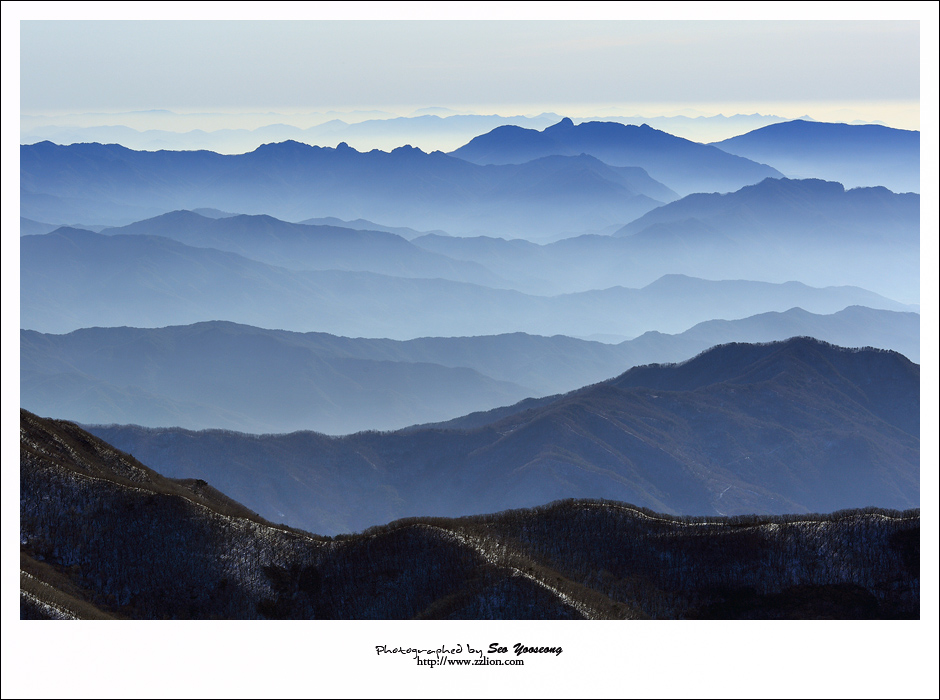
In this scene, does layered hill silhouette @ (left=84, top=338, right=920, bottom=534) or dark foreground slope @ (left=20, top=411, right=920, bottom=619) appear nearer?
dark foreground slope @ (left=20, top=411, right=920, bottom=619)

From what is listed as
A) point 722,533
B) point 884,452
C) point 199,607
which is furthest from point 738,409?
point 199,607

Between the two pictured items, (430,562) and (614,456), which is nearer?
(430,562)

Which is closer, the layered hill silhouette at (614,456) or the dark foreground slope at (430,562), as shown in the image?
the dark foreground slope at (430,562)

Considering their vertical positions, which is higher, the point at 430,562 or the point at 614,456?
the point at 614,456
